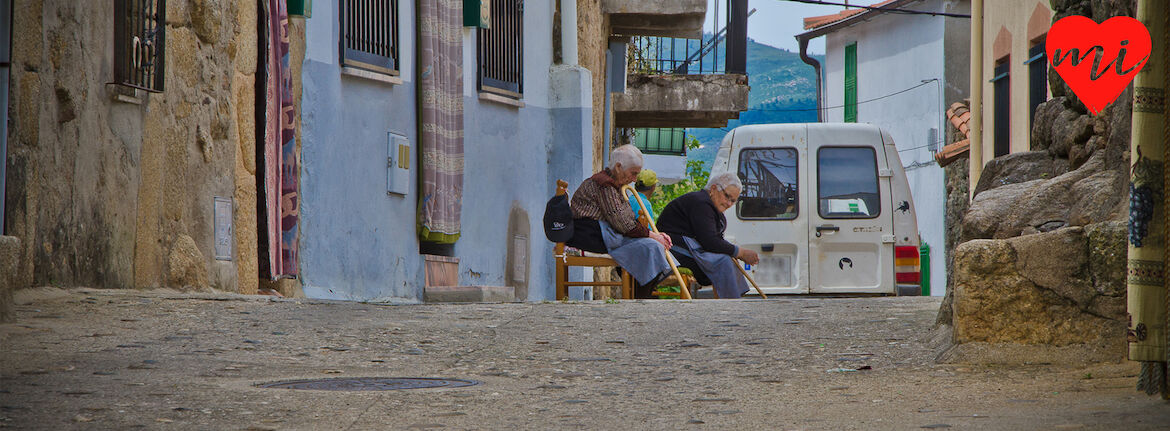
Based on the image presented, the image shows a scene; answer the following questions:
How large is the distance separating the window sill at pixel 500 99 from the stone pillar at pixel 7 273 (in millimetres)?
8432

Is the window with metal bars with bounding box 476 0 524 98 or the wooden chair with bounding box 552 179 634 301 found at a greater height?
the window with metal bars with bounding box 476 0 524 98

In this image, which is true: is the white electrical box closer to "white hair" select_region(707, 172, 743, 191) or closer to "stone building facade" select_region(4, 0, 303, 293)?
"stone building facade" select_region(4, 0, 303, 293)

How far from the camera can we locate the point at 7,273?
213 inches

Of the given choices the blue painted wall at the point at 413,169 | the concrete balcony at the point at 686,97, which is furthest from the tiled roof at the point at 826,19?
the blue painted wall at the point at 413,169

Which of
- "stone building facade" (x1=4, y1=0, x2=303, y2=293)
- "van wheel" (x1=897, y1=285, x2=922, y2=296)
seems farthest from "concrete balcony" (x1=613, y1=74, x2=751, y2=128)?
"stone building facade" (x1=4, y1=0, x2=303, y2=293)

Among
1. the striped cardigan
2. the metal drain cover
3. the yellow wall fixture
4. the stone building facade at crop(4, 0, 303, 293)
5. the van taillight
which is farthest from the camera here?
the van taillight

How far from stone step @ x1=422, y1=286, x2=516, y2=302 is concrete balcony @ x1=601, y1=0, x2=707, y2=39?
7.28 m

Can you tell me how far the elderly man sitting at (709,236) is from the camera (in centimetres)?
1061

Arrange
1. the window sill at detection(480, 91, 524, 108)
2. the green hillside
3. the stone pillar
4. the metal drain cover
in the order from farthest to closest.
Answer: the green hillside → the window sill at detection(480, 91, 524, 108) → the stone pillar → the metal drain cover

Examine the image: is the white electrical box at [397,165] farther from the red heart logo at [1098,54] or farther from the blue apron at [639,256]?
the red heart logo at [1098,54]

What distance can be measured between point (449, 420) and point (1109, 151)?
2.65 meters

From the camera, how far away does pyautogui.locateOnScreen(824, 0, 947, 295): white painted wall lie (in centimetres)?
2923

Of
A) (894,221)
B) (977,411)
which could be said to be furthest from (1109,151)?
(894,221)

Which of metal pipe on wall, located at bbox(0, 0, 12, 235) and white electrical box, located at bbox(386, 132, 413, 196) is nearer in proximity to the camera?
metal pipe on wall, located at bbox(0, 0, 12, 235)
